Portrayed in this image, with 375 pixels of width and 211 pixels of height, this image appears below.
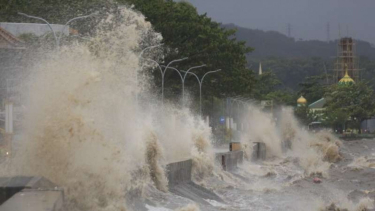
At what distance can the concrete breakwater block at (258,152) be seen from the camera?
62513 mm

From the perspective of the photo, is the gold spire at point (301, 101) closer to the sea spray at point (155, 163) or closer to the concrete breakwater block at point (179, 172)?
the concrete breakwater block at point (179, 172)

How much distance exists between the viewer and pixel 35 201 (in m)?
11.7

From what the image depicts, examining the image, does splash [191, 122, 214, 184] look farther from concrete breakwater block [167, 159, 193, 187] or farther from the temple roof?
the temple roof

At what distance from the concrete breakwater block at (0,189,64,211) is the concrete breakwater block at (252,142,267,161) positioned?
4886 cm

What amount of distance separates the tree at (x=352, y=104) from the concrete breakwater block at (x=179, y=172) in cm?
12731

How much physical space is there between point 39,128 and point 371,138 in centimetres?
13965

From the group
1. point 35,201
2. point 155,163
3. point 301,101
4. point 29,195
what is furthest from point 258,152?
point 301,101

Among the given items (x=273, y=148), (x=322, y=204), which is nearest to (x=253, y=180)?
(x=322, y=204)

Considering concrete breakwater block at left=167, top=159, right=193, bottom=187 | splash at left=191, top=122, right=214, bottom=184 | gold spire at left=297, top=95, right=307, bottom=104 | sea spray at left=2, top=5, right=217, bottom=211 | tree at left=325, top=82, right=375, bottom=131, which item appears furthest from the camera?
gold spire at left=297, top=95, right=307, bottom=104

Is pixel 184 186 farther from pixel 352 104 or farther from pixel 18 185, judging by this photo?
pixel 352 104

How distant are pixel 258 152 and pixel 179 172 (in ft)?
121

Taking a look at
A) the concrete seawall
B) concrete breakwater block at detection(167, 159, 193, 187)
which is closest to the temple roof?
concrete breakwater block at detection(167, 159, 193, 187)

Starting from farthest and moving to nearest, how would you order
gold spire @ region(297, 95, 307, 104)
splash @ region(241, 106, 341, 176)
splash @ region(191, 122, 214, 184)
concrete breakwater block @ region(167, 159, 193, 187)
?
1. gold spire @ region(297, 95, 307, 104)
2. splash @ region(241, 106, 341, 176)
3. splash @ region(191, 122, 214, 184)
4. concrete breakwater block @ region(167, 159, 193, 187)

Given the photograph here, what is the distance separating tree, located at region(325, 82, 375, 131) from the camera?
157125 mm
